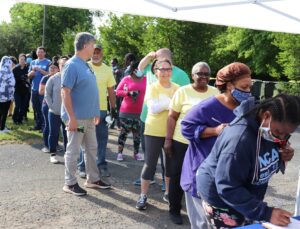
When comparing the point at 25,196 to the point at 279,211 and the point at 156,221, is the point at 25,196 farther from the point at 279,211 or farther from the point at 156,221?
the point at 279,211

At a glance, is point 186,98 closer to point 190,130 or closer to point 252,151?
point 190,130

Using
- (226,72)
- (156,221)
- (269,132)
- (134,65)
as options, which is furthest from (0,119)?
(269,132)

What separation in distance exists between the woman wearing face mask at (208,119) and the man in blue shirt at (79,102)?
220cm

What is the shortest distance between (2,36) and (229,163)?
153 feet

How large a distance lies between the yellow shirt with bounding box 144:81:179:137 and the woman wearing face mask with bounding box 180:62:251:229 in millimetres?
1556

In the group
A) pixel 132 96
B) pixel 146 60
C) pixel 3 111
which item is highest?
pixel 146 60

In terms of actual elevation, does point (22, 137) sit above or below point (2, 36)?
below

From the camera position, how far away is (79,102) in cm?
499

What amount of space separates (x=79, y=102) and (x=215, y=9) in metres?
2.04

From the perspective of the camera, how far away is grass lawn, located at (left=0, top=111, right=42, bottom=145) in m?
8.38

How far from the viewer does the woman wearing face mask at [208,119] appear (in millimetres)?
2729

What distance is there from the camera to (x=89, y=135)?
5.18 meters

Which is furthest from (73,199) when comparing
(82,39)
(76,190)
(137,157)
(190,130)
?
(190,130)

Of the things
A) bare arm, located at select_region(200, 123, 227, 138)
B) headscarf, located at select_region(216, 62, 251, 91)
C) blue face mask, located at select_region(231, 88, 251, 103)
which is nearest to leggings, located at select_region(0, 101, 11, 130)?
bare arm, located at select_region(200, 123, 227, 138)
